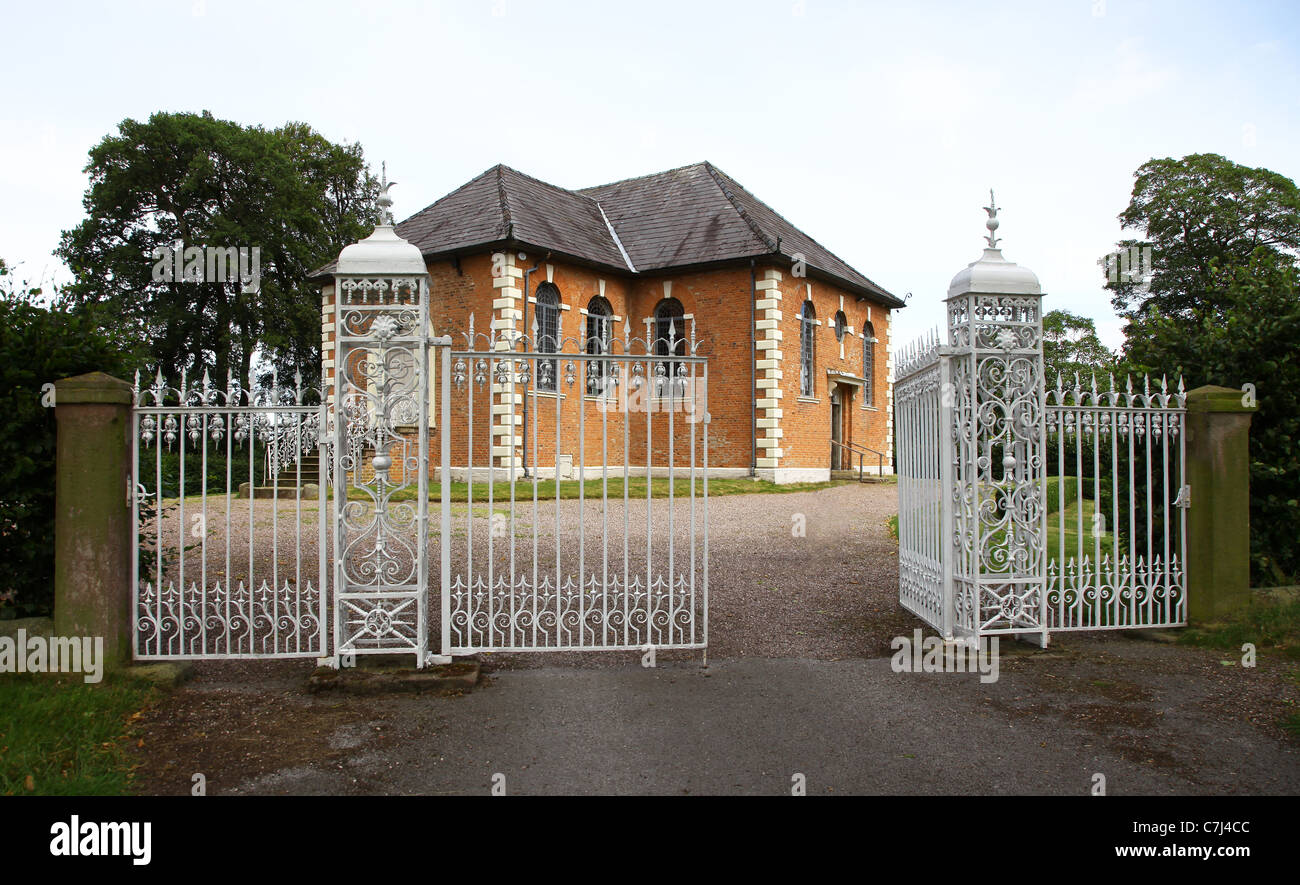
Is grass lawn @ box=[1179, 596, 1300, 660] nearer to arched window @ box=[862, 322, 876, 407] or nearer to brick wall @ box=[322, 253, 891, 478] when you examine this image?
brick wall @ box=[322, 253, 891, 478]

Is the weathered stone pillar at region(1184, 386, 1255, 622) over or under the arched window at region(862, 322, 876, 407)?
under

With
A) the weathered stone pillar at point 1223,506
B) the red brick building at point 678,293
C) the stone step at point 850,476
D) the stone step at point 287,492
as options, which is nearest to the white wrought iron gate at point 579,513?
the red brick building at point 678,293

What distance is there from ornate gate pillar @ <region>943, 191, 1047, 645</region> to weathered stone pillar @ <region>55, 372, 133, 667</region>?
5.59 m

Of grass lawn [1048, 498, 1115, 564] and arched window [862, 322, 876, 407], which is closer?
grass lawn [1048, 498, 1115, 564]

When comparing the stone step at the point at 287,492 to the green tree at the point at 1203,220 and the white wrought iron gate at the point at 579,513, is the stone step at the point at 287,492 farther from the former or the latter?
the green tree at the point at 1203,220

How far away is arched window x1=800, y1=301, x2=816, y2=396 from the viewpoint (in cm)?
2284

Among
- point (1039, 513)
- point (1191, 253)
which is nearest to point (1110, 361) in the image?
point (1039, 513)

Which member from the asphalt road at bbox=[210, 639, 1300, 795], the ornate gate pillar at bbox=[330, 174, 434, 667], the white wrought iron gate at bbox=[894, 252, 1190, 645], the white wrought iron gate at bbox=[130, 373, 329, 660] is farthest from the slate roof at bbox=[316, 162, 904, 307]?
the asphalt road at bbox=[210, 639, 1300, 795]

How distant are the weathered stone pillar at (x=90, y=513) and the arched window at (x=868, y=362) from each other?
2371 centimetres

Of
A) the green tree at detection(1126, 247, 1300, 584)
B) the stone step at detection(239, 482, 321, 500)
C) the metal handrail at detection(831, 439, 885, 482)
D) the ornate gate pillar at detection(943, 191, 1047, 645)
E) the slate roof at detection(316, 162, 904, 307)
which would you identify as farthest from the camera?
the metal handrail at detection(831, 439, 885, 482)

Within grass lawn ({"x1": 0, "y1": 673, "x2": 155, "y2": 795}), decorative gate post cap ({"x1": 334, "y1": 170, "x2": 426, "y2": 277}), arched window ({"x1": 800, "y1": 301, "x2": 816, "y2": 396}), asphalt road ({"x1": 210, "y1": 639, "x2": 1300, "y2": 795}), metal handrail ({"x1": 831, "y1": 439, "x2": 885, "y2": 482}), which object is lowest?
asphalt road ({"x1": 210, "y1": 639, "x2": 1300, "y2": 795})

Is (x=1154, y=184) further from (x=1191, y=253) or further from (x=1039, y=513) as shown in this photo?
(x=1039, y=513)

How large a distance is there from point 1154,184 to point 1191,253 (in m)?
3.48

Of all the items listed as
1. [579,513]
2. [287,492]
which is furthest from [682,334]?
[579,513]
